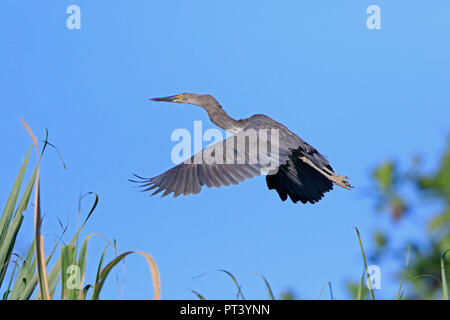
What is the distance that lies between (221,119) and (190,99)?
2.85ft

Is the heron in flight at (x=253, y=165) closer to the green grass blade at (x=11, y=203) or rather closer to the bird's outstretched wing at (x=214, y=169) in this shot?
the bird's outstretched wing at (x=214, y=169)

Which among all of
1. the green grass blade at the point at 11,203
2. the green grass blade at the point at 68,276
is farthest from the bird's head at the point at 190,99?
the green grass blade at the point at 68,276

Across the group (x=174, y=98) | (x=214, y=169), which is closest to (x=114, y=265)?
(x=214, y=169)

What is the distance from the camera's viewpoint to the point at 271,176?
6.52 m

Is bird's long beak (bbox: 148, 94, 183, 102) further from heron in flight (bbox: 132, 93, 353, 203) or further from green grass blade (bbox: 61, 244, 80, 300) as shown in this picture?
green grass blade (bbox: 61, 244, 80, 300)

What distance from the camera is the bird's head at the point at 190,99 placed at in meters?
7.69

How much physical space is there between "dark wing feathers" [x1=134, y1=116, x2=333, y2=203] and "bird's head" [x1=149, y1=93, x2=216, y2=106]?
1308 mm

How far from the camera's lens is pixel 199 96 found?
7836 mm

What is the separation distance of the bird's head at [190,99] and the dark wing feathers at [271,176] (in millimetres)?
1308

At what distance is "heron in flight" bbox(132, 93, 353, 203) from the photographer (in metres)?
4.92

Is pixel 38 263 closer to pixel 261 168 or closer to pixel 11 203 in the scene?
pixel 11 203
